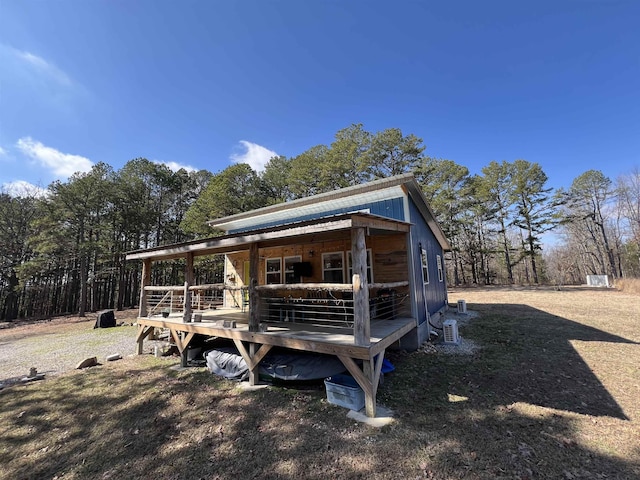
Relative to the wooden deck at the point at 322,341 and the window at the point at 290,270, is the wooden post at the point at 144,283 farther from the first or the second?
the window at the point at 290,270

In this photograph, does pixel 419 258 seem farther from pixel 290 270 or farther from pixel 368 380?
pixel 368 380

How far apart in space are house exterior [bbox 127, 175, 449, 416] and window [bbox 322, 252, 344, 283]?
3cm

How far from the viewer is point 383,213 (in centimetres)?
777

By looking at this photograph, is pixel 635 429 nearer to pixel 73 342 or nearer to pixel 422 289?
pixel 422 289

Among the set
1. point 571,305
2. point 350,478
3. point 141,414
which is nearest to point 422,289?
point 350,478

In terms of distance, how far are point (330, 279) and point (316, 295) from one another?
2.42 feet

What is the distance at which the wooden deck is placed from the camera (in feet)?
13.2

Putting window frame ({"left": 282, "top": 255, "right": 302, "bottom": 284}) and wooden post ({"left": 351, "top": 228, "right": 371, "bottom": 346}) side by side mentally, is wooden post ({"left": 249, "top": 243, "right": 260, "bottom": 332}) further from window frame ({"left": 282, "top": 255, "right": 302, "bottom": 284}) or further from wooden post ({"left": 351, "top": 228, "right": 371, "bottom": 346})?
window frame ({"left": 282, "top": 255, "right": 302, "bottom": 284})

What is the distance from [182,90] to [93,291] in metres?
19.4

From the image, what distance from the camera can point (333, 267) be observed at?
862cm

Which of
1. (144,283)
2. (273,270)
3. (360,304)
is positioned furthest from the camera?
(273,270)

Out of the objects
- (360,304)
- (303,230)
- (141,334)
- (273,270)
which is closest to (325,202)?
(273,270)

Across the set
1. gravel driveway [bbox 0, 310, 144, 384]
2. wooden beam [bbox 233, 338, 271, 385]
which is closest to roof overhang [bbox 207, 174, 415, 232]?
wooden beam [bbox 233, 338, 271, 385]

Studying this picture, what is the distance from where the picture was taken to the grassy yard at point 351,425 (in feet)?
9.48
